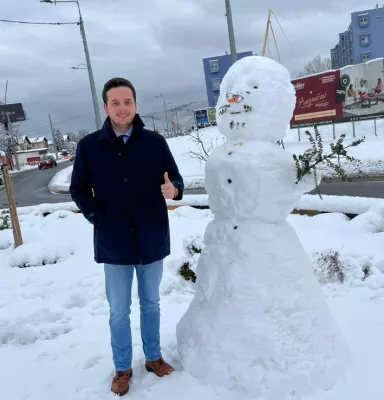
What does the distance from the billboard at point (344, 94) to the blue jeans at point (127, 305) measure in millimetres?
14898

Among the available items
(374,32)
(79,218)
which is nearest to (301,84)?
(79,218)

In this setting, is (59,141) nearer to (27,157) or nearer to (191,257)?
(27,157)

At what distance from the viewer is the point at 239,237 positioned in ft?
7.77

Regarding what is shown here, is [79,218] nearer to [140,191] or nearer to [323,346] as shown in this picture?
[140,191]

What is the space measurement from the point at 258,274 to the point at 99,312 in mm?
1930

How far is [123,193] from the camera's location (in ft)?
7.59

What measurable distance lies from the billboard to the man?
1481 cm

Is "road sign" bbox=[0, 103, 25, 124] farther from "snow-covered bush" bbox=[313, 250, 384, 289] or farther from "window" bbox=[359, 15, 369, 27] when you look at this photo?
"snow-covered bush" bbox=[313, 250, 384, 289]

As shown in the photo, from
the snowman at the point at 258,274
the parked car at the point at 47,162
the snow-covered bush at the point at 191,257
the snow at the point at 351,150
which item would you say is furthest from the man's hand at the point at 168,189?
the parked car at the point at 47,162

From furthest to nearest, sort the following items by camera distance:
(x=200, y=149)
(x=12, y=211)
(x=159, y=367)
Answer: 1. (x=200, y=149)
2. (x=12, y=211)
3. (x=159, y=367)

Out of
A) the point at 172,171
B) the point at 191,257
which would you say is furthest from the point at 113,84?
the point at 191,257

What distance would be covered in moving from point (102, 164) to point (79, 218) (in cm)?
471

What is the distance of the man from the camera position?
2.32 m

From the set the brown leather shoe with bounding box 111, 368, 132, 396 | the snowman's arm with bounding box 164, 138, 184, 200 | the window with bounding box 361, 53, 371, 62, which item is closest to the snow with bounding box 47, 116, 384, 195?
the snowman's arm with bounding box 164, 138, 184, 200
